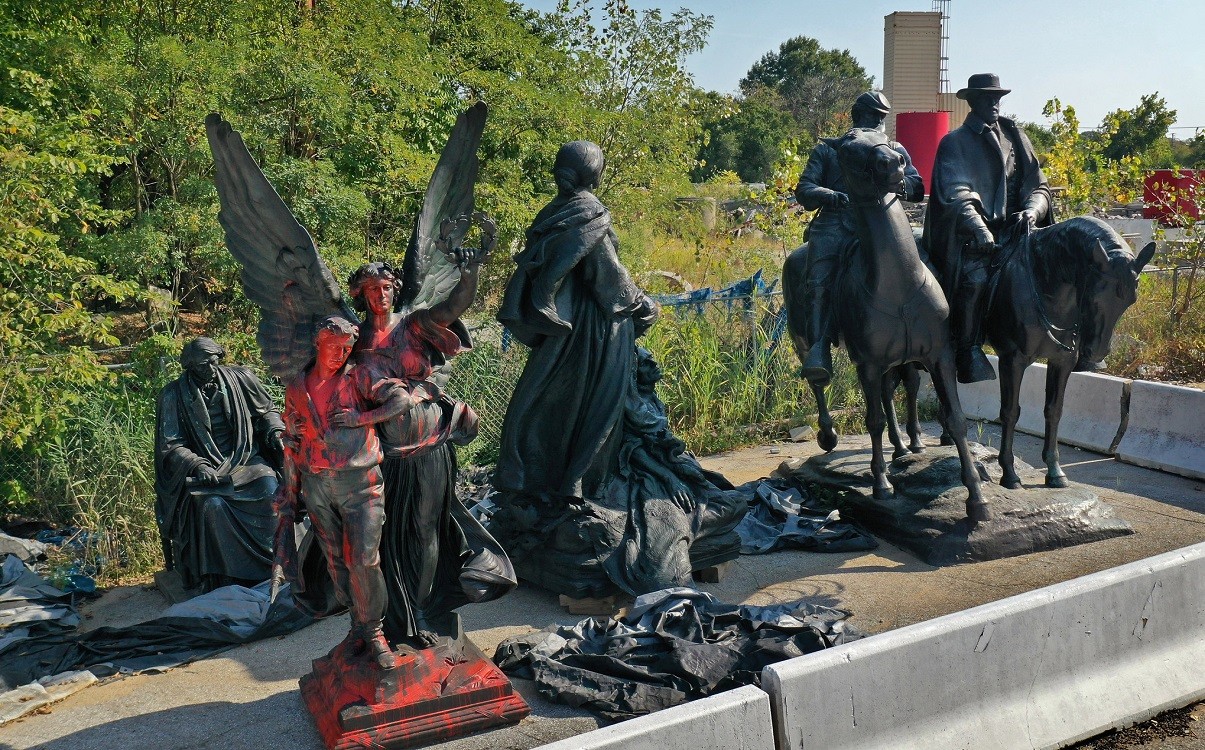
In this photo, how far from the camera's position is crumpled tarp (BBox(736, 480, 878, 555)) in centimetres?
725

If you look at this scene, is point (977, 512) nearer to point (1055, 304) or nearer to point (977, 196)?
point (1055, 304)

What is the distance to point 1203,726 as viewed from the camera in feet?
16.2

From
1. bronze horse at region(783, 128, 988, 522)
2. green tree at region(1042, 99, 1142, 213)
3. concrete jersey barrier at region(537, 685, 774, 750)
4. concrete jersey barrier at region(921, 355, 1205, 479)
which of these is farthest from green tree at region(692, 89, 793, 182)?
concrete jersey barrier at region(537, 685, 774, 750)

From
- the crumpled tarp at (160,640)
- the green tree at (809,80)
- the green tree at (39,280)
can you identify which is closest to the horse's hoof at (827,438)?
the crumpled tarp at (160,640)

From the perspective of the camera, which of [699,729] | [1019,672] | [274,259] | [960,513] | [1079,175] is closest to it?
[699,729]

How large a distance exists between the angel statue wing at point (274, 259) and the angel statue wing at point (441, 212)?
404 mm

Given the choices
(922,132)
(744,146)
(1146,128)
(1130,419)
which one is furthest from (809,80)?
(1130,419)

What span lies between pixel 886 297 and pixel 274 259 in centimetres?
409

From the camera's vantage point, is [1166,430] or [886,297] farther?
[1166,430]

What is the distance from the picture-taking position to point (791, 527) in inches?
294

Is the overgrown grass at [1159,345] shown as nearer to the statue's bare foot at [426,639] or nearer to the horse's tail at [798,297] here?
the horse's tail at [798,297]

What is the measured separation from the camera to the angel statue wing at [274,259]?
4266 millimetres

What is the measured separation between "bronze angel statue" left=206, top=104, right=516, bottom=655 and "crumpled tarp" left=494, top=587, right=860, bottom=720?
0.62 m

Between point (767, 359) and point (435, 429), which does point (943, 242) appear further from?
point (435, 429)
